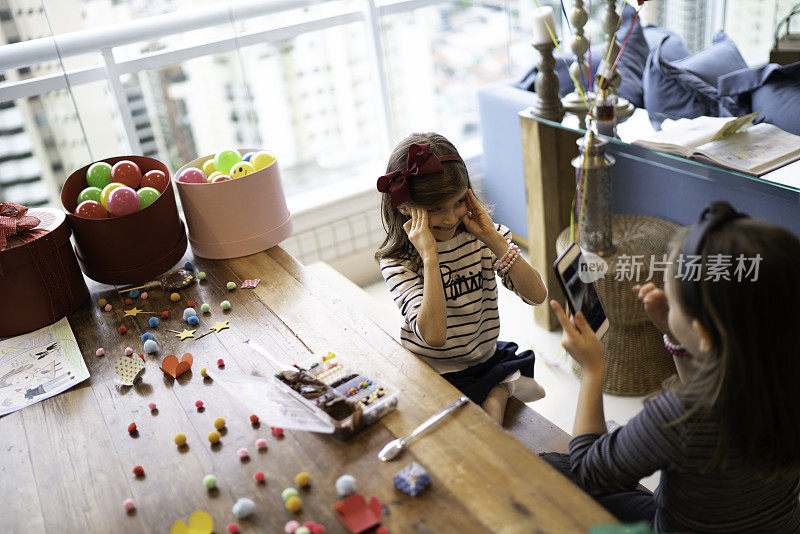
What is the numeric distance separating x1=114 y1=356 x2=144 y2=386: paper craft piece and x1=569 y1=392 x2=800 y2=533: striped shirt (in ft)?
3.06

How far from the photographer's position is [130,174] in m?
1.96

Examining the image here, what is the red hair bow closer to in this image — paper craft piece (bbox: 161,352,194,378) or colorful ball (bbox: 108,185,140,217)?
paper craft piece (bbox: 161,352,194,378)

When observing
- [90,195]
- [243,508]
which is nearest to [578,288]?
[243,508]

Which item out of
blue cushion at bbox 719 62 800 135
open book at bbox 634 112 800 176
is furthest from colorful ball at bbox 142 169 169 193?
blue cushion at bbox 719 62 800 135

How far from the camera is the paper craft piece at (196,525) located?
1105mm

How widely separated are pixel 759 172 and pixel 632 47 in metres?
1.43

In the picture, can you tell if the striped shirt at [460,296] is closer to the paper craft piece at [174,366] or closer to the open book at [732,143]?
the paper craft piece at [174,366]

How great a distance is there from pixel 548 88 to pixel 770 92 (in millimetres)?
774

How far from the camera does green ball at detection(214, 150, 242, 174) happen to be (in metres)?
2.02

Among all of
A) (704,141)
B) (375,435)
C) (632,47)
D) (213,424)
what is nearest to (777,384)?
(375,435)

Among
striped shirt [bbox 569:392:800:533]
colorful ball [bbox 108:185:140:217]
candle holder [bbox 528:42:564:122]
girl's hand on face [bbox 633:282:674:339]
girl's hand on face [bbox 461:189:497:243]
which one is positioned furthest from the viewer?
candle holder [bbox 528:42:564:122]

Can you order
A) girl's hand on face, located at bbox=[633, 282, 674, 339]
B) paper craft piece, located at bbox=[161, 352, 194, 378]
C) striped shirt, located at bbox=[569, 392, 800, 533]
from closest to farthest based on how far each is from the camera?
striped shirt, located at bbox=[569, 392, 800, 533], girl's hand on face, located at bbox=[633, 282, 674, 339], paper craft piece, located at bbox=[161, 352, 194, 378]

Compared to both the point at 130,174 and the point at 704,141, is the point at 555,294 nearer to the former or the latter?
the point at 704,141

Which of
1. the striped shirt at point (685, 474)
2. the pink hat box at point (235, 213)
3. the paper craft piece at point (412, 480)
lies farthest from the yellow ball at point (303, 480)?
the pink hat box at point (235, 213)
